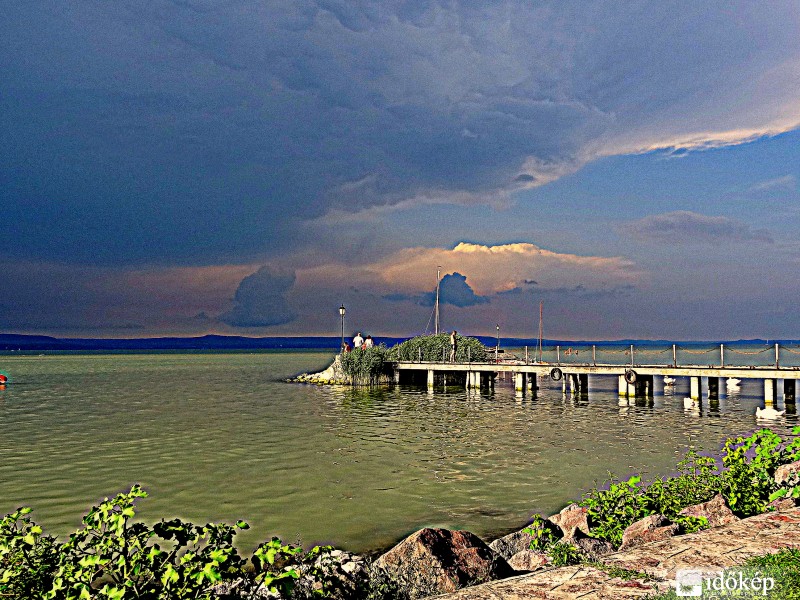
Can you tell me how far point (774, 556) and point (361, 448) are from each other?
52.5 feet

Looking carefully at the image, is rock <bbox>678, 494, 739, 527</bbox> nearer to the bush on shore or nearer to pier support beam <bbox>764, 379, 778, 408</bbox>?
pier support beam <bbox>764, 379, 778, 408</bbox>

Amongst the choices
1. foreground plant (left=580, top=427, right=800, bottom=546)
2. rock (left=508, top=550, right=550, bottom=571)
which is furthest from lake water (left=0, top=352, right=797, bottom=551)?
rock (left=508, top=550, right=550, bottom=571)

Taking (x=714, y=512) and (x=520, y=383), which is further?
(x=520, y=383)

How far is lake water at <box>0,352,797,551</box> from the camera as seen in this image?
44.8 ft

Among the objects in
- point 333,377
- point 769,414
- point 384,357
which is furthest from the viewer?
point 333,377

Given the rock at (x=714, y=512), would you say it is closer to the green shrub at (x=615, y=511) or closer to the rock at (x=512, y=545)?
the green shrub at (x=615, y=511)

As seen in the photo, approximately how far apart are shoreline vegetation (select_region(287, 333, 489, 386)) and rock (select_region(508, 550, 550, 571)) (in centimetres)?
3743

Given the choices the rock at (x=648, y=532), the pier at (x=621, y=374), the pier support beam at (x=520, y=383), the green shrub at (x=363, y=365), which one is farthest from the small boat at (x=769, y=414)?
the green shrub at (x=363, y=365)

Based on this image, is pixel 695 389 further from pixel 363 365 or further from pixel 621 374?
pixel 363 365

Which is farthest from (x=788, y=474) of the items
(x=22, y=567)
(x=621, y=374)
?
(x=621, y=374)

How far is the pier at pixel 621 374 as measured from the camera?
105 ft

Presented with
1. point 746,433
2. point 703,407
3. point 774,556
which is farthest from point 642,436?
point 774,556

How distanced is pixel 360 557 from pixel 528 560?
7.94ft

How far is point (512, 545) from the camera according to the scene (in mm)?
9891
